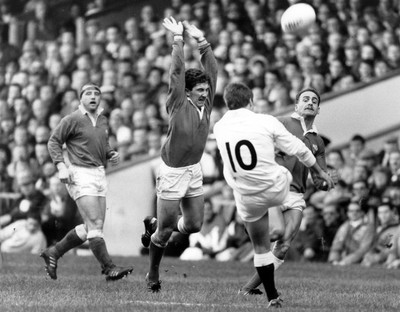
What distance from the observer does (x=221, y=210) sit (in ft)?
57.4

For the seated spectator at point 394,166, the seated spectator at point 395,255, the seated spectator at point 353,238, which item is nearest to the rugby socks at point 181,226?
the seated spectator at point 395,255

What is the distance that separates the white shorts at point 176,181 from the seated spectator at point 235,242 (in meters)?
7.13

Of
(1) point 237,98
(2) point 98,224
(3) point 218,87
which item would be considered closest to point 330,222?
(3) point 218,87

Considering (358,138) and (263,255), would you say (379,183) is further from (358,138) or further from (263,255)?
(263,255)

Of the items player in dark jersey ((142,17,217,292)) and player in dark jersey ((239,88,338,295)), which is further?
player in dark jersey ((239,88,338,295))

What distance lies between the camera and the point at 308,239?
655 inches

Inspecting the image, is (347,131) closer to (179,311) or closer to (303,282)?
(303,282)

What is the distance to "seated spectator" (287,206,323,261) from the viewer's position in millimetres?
16422

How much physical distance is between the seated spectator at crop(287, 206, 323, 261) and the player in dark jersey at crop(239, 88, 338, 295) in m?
5.51

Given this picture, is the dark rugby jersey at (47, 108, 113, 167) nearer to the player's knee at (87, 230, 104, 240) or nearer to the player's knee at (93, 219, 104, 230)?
the player's knee at (93, 219, 104, 230)

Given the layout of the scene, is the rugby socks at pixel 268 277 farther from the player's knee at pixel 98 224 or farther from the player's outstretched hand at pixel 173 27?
the player's knee at pixel 98 224

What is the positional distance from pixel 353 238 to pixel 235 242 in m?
2.16

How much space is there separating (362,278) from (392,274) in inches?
30.9

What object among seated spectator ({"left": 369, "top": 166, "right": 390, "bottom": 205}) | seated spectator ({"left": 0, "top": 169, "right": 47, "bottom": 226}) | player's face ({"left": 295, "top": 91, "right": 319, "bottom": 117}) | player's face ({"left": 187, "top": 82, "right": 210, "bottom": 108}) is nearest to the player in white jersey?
player's face ({"left": 187, "top": 82, "right": 210, "bottom": 108})
